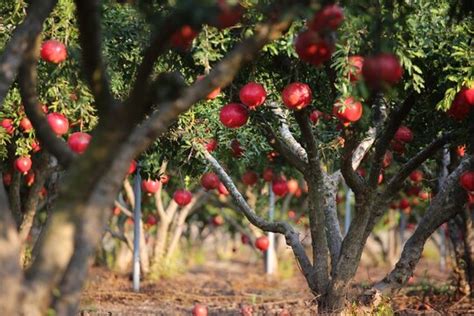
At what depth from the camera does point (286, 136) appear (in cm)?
951

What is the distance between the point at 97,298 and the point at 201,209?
9828mm

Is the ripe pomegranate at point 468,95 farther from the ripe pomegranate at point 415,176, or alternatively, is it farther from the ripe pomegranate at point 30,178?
the ripe pomegranate at point 30,178

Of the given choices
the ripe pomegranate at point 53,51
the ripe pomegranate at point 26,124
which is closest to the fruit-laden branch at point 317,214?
the ripe pomegranate at point 53,51

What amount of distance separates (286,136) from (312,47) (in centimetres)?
443

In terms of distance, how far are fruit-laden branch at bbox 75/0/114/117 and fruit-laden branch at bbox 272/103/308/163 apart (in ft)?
12.2

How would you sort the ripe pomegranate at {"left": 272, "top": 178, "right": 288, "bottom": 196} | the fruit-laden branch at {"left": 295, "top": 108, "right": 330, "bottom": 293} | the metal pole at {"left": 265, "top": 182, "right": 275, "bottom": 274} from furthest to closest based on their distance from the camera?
the metal pole at {"left": 265, "top": 182, "right": 275, "bottom": 274}
the ripe pomegranate at {"left": 272, "top": 178, "right": 288, "bottom": 196}
the fruit-laden branch at {"left": 295, "top": 108, "right": 330, "bottom": 293}

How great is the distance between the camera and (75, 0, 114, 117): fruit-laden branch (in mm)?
5004

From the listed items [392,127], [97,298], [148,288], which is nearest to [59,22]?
[392,127]

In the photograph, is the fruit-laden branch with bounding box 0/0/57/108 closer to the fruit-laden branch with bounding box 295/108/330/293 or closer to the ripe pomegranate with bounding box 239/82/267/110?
the ripe pomegranate with bounding box 239/82/267/110

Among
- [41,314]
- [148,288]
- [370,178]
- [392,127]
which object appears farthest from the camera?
[148,288]

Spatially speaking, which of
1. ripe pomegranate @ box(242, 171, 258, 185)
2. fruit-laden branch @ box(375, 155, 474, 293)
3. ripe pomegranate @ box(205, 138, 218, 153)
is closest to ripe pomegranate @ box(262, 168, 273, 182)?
ripe pomegranate @ box(242, 171, 258, 185)

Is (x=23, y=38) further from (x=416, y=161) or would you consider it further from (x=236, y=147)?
(x=236, y=147)

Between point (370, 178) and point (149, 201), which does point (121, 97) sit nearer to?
point (370, 178)

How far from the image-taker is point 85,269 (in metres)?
5.04
